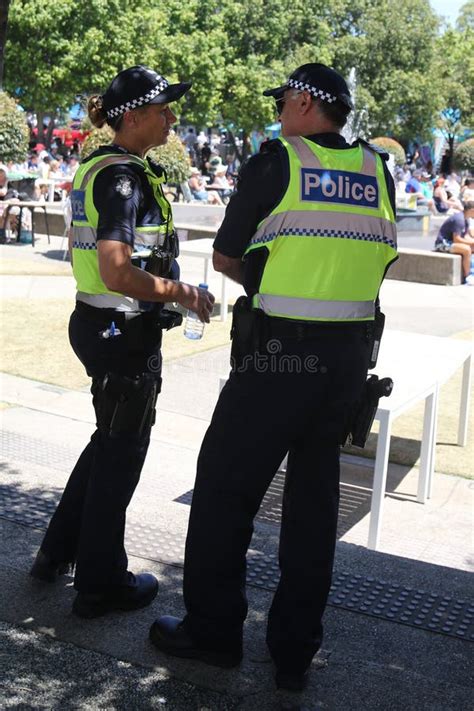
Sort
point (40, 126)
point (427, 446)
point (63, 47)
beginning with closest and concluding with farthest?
point (427, 446) → point (63, 47) → point (40, 126)

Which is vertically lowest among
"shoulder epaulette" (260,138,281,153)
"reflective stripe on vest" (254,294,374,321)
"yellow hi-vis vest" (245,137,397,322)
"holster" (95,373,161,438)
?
"holster" (95,373,161,438)

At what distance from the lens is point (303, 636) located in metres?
3.04

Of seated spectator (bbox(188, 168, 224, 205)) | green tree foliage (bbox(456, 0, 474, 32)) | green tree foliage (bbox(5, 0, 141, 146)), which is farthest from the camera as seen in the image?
green tree foliage (bbox(456, 0, 474, 32))

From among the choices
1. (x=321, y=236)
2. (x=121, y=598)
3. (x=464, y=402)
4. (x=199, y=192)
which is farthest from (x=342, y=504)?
(x=199, y=192)

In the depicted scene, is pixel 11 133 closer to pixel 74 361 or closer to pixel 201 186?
pixel 201 186

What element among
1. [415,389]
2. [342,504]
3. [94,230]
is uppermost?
[94,230]

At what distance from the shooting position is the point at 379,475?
475cm

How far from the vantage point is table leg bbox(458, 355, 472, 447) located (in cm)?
660

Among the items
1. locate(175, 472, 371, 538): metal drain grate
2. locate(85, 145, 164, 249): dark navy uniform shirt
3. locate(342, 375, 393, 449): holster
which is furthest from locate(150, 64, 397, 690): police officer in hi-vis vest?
locate(175, 472, 371, 538): metal drain grate

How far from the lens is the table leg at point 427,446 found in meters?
5.52

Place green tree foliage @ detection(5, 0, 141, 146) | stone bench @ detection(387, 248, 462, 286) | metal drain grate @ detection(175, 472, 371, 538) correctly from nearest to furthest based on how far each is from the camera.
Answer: metal drain grate @ detection(175, 472, 371, 538)
stone bench @ detection(387, 248, 462, 286)
green tree foliage @ detection(5, 0, 141, 146)

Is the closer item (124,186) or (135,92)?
(124,186)

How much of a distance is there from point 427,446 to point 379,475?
905 millimetres

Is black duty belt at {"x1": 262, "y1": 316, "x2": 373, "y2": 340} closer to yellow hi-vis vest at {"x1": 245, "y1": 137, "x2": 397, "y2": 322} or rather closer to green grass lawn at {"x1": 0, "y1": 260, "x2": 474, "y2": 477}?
yellow hi-vis vest at {"x1": 245, "y1": 137, "x2": 397, "y2": 322}
